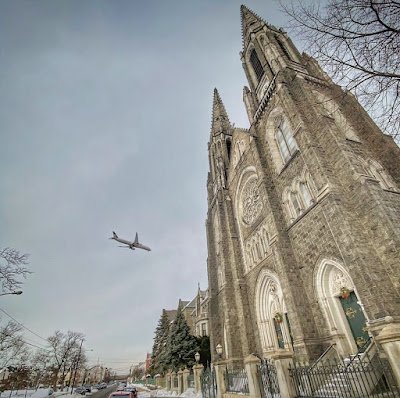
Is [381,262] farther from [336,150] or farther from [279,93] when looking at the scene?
[279,93]

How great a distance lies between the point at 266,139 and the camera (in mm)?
18094

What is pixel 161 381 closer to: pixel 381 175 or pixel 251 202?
pixel 251 202

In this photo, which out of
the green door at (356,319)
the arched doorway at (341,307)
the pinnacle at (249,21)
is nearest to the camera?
the green door at (356,319)

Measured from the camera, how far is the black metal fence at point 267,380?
795 cm

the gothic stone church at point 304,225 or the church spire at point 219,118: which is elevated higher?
the church spire at point 219,118

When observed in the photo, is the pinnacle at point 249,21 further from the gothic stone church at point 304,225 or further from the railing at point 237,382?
the railing at point 237,382

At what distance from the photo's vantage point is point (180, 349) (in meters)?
26.7

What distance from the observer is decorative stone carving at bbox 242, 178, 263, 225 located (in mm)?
18875

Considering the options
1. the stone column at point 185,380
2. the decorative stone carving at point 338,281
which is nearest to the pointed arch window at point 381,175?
the decorative stone carving at point 338,281

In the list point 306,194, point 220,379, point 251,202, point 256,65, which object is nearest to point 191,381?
point 220,379

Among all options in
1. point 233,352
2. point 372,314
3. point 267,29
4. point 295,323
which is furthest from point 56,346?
point 267,29

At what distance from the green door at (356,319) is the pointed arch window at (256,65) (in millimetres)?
21228

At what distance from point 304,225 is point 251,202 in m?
7.56

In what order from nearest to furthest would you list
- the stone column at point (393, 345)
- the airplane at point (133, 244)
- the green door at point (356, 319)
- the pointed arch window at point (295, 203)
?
the stone column at point (393, 345), the green door at point (356, 319), the pointed arch window at point (295, 203), the airplane at point (133, 244)
